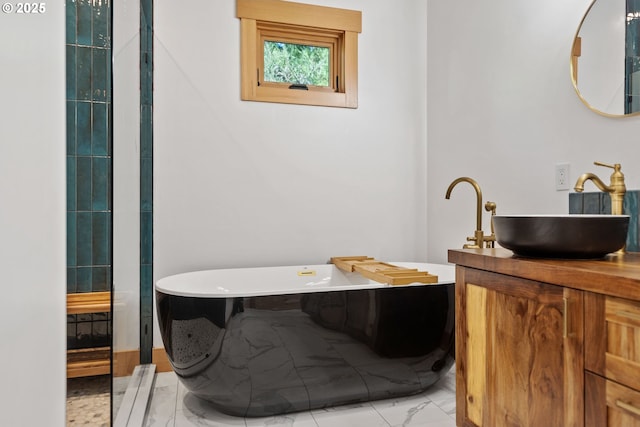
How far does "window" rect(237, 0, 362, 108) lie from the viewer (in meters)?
2.82

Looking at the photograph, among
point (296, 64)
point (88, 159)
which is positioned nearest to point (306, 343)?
point (88, 159)

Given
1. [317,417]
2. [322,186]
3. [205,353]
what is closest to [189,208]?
[322,186]

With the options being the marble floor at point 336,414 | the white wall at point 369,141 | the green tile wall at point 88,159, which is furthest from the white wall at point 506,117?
the green tile wall at point 88,159

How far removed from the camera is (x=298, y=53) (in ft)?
9.96

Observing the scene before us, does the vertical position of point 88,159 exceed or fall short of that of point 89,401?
it exceeds it

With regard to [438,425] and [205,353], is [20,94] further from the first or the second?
[438,425]

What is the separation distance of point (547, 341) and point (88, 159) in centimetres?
129

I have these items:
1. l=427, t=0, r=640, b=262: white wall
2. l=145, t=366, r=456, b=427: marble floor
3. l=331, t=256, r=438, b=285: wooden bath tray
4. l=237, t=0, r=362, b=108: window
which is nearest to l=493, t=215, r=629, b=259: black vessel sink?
l=427, t=0, r=640, b=262: white wall

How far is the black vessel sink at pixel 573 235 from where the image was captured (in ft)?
4.00

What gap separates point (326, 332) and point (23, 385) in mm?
1232

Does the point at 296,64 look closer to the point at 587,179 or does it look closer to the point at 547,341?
Answer: the point at 587,179

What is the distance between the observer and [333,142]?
118 inches

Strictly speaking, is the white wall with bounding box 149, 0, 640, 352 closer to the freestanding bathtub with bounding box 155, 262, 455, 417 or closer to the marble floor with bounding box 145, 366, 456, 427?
the freestanding bathtub with bounding box 155, 262, 455, 417

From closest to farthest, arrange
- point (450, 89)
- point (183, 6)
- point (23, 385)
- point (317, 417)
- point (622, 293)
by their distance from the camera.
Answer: point (622, 293)
point (23, 385)
point (317, 417)
point (183, 6)
point (450, 89)
